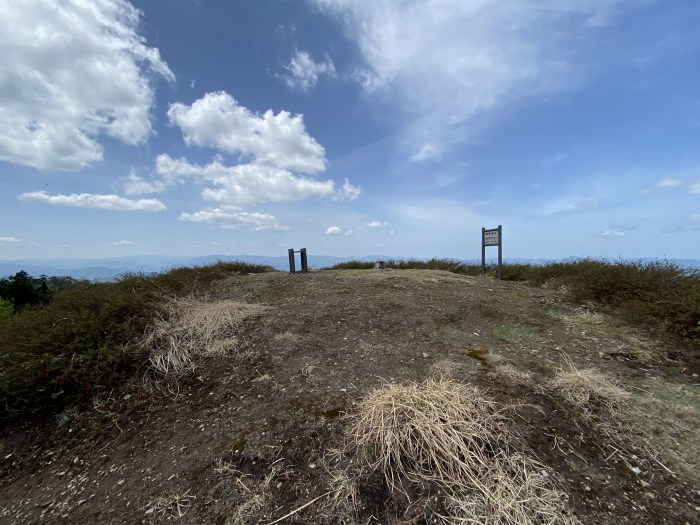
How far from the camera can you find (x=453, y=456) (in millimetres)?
2240

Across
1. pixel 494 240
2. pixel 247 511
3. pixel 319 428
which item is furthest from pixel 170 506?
pixel 494 240

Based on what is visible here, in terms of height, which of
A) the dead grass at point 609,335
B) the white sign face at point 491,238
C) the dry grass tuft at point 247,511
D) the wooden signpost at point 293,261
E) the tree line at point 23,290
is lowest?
the dry grass tuft at point 247,511

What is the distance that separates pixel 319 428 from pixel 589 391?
2.53 metres

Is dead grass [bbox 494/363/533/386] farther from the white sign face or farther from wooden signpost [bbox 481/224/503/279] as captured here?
the white sign face

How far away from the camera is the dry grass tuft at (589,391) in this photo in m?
3.03

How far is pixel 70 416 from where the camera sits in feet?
11.0

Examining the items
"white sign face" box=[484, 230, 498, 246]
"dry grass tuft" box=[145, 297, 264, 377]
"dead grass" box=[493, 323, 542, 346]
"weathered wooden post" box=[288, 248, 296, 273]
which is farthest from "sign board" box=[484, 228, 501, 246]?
"dry grass tuft" box=[145, 297, 264, 377]

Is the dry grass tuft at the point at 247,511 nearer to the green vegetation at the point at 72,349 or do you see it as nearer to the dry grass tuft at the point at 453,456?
the dry grass tuft at the point at 453,456

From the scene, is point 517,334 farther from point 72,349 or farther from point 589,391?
point 72,349

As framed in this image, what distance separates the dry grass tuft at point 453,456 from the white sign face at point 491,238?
8419 mm

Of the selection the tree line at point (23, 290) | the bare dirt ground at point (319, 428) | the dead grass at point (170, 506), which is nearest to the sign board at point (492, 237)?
the bare dirt ground at point (319, 428)

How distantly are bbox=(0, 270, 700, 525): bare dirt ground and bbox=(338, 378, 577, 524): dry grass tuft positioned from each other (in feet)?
0.42

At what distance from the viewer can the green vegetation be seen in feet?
11.2

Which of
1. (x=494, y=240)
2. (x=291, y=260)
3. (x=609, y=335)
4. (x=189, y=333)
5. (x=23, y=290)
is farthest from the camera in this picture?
(x=494, y=240)
